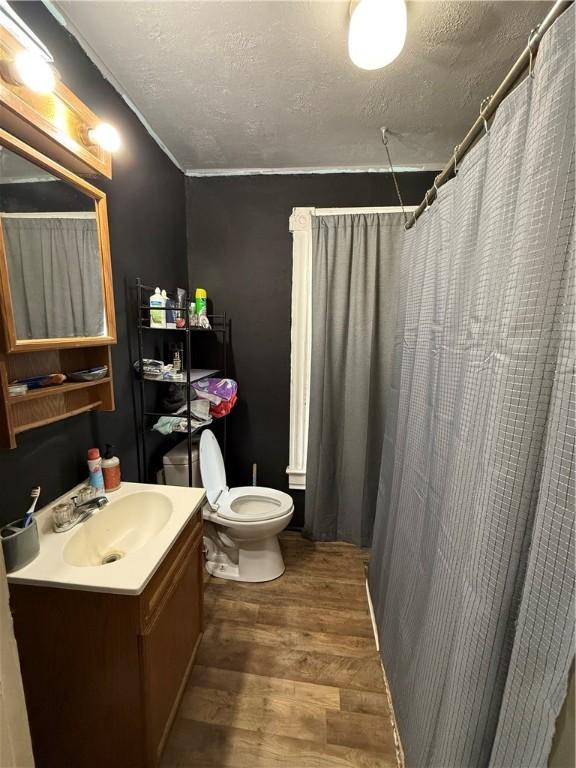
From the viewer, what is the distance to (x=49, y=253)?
1003 mm

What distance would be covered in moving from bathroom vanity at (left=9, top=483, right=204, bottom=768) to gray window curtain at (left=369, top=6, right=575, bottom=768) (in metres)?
0.82

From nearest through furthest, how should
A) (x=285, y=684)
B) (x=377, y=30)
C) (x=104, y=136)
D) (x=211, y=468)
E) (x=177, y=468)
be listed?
1. (x=377, y=30)
2. (x=104, y=136)
3. (x=285, y=684)
4. (x=177, y=468)
5. (x=211, y=468)

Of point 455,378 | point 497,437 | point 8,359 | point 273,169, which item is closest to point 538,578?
point 497,437

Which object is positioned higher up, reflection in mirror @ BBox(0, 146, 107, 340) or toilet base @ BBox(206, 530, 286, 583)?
reflection in mirror @ BBox(0, 146, 107, 340)

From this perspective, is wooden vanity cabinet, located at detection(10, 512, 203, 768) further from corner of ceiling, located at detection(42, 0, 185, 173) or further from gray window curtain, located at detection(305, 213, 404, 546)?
corner of ceiling, located at detection(42, 0, 185, 173)

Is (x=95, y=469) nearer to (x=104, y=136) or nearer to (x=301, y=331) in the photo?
(x=104, y=136)

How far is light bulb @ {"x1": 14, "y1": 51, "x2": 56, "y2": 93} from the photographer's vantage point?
790 mm

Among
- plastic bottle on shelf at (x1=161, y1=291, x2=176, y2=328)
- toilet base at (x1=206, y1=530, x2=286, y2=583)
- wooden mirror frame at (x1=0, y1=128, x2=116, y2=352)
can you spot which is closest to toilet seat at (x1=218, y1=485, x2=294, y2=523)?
toilet base at (x1=206, y1=530, x2=286, y2=583)

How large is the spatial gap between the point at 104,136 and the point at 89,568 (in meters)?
1.42

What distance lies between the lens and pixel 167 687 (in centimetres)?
106

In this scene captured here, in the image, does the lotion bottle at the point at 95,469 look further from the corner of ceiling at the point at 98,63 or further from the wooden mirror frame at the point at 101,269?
the corner of ceiling at the point at 98,63

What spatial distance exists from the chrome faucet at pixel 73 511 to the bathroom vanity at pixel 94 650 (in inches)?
1.3

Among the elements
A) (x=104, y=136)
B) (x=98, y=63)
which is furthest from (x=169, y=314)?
(x=98, y=63)

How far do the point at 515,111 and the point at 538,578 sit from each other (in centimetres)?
92
